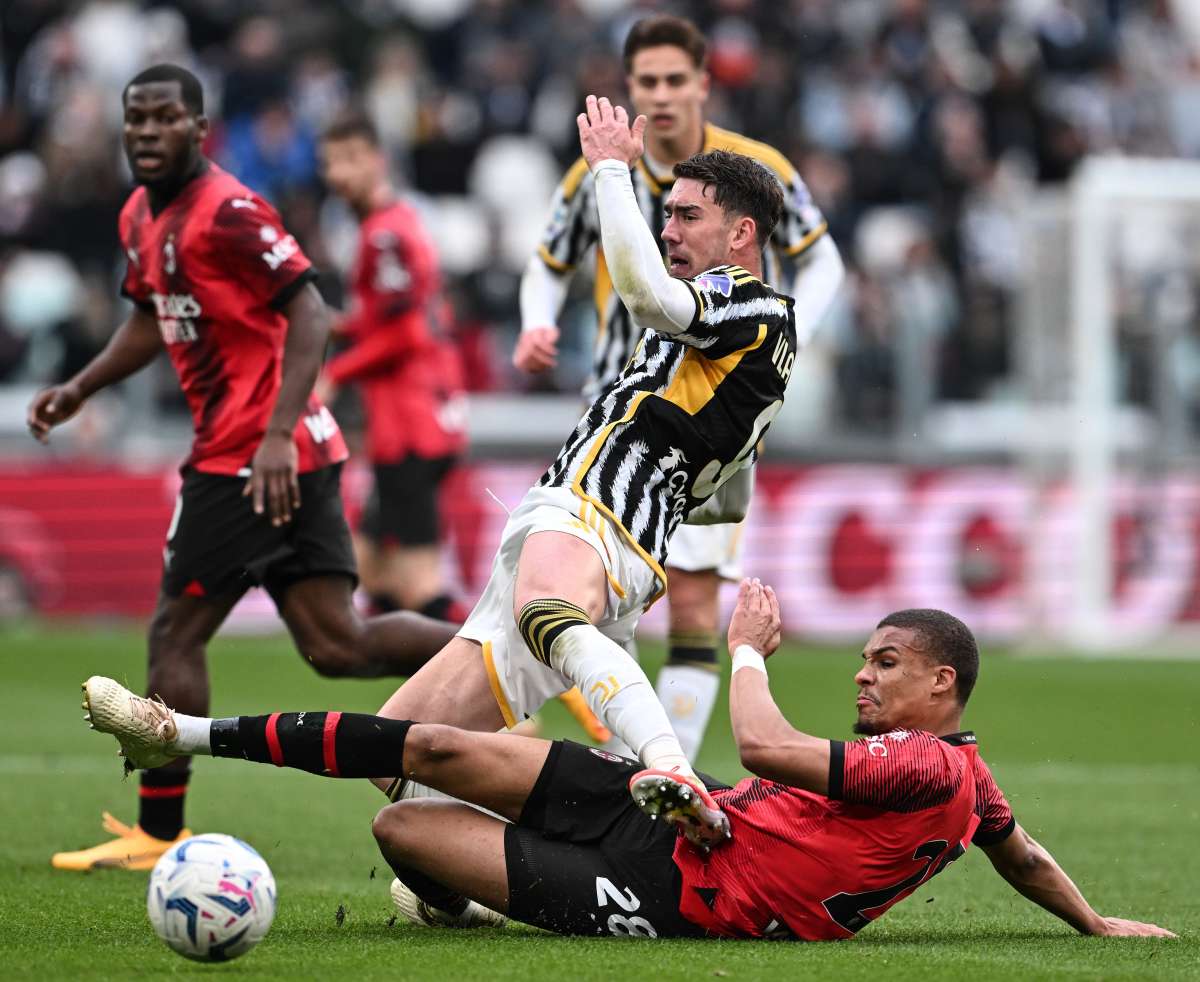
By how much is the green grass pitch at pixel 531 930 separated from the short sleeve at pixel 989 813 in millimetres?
296

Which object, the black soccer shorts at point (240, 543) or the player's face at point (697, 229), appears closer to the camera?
the player's face at point (697, 229)

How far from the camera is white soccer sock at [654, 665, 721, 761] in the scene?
299 inches

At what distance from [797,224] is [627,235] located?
2370 mm

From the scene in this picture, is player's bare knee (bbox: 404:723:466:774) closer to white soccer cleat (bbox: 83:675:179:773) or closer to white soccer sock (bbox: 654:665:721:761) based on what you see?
white soccer cleat (bbox: 83:675:179:773)

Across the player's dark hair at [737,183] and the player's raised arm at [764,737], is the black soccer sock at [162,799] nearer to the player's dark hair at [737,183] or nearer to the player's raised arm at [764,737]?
the player's raised arm at [764,737]

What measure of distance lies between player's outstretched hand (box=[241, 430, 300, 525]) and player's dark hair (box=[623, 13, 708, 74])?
215 cm

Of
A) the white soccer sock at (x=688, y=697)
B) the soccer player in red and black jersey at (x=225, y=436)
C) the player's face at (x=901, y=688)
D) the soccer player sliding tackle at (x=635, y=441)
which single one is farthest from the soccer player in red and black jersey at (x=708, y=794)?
the white soccer sock at (x=688, y=697)

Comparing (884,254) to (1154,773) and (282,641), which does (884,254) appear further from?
(1154,773)

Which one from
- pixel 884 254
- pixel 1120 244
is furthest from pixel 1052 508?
pixel 884 254

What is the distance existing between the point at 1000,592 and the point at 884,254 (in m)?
4.29

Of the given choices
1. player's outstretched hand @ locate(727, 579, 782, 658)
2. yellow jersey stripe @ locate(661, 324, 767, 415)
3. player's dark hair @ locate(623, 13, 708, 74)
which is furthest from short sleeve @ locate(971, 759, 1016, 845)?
player's dark hair @ locate(623, 13, 708, 74)

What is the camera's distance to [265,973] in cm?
466

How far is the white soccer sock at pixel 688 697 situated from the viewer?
7.59 meters

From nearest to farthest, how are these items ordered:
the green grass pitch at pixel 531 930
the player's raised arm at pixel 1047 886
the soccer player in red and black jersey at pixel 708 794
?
1. the green grass pitch at pixel 531 930
2. the soccer player in red and black jersey at pixel 708 794
3. the player's raised arm at pixel 1047 886
